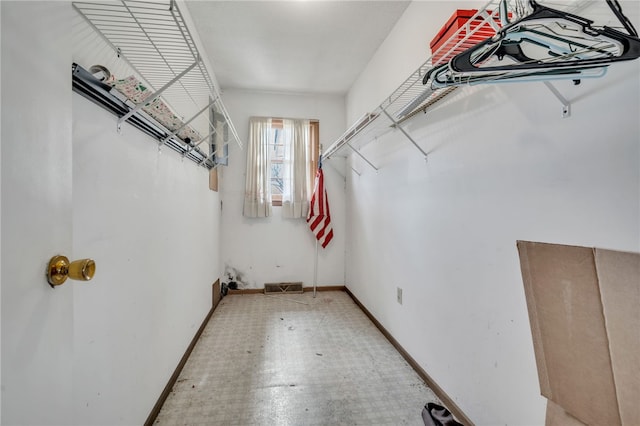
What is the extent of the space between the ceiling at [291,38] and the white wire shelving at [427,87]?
820 millimetres

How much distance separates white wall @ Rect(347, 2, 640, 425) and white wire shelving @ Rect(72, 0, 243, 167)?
131 cm

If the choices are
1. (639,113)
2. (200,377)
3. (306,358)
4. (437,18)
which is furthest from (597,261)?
(200,377)

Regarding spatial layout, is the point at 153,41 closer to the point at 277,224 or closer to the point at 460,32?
the point at 460,32

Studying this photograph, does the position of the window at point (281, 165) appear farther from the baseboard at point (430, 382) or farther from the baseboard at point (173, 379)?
the baseboard at point (430, 382)

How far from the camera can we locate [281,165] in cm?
354

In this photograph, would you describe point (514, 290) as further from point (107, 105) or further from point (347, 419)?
point (107, 105)

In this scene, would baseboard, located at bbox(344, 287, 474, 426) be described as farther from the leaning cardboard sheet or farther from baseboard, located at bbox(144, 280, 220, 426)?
baseboard, located at bbox(144, 280, 220, 426)

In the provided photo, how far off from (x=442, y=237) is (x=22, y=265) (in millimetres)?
1679

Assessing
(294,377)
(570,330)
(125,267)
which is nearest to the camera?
(570,330)

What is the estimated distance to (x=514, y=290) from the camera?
1.10 metres

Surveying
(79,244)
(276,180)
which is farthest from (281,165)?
(79,244)

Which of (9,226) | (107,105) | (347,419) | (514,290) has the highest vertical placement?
(107,105)

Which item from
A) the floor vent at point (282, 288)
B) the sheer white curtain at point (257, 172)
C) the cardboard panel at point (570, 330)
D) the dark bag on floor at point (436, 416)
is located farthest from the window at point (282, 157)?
the cardboard panel at point (570, 330)

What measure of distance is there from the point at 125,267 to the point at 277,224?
2.40 m
